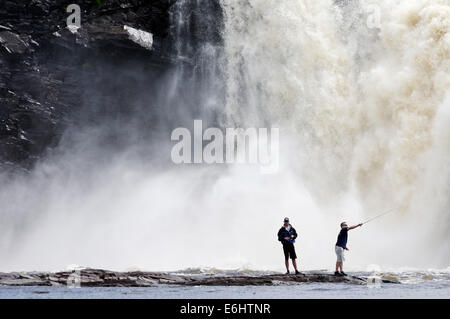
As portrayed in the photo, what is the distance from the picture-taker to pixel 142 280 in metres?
19.2

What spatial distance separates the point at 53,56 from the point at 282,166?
13911 mm

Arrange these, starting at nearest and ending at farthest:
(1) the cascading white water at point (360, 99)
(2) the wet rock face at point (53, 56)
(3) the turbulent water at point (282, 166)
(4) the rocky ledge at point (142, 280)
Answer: (4) the rocky ledge at point (142, 280) < (1) the cascading white water at point (360, 99) < (3) the turbulent water at point (282, 166) < (2) the wet rock face at point (53, 56)

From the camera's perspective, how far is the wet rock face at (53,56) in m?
35.2

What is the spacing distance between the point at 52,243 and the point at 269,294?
19.9 metres

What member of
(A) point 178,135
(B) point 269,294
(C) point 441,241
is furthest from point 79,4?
(B) point 269,294

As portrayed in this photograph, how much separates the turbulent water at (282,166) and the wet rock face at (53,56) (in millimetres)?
1209

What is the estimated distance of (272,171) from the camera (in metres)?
32.5

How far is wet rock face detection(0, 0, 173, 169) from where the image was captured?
35.2 m

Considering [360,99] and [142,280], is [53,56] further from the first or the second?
[142,280]

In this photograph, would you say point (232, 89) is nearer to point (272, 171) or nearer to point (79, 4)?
point (272, 171)

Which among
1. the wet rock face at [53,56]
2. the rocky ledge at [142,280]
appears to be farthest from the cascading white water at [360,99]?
the rocky ledge at [142,280]

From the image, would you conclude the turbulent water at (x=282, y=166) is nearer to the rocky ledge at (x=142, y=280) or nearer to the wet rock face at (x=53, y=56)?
the wet rock face at (x=53, y=56)

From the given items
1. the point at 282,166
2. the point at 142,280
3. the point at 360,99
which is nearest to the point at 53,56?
the point at 282,166

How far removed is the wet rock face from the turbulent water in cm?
121
